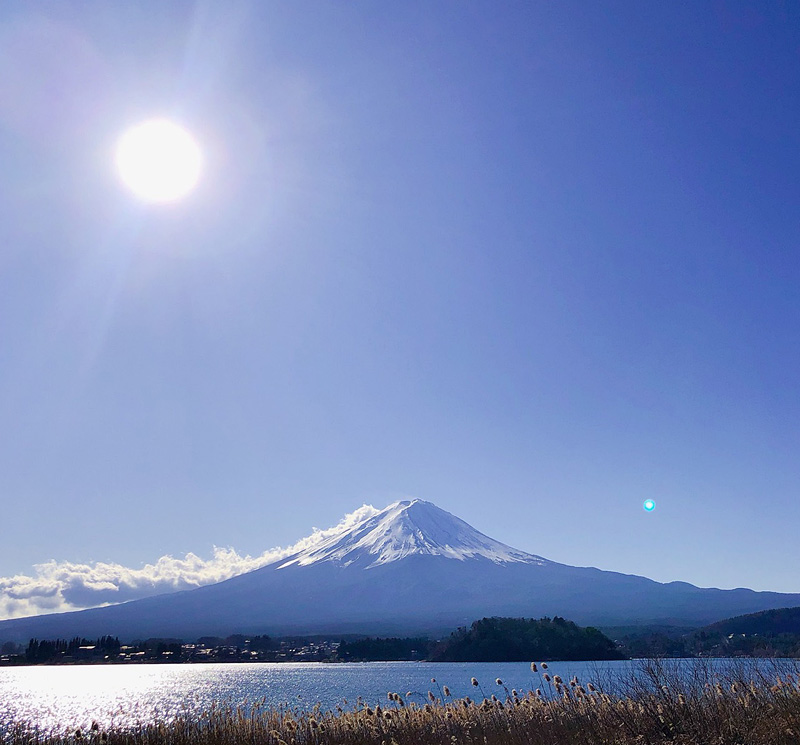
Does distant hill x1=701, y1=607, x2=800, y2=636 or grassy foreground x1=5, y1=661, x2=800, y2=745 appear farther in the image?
distant hill x1=701, y1=607, x2=800, y2=636

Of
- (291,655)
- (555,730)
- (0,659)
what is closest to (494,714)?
(555,730)

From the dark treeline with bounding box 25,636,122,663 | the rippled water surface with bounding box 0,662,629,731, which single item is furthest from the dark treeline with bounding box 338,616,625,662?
the dark treeline with bounding box 25,636,122,663

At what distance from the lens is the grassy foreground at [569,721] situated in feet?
30.2

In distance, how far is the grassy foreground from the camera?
920 cm

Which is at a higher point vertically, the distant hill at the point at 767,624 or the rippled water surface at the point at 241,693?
the distant hill at the point at 767,624

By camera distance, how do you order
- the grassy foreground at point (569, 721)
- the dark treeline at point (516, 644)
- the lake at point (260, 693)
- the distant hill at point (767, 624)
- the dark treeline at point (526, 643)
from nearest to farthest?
1. the grassy foreground at point (569, 721)
2. the lake at point (260, 693)
3. the distant hill at point (767, 624)
4. the dark treeline at point (526, 643)
5. the dark treeline at point (516, 644)

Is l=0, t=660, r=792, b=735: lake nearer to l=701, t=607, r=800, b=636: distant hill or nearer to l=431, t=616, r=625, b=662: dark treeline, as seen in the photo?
l=431, t=616, r=625, b=662: dark treeline

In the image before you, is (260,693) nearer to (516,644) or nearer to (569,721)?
(569,721)

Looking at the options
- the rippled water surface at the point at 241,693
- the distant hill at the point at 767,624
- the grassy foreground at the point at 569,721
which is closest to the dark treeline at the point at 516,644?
the rippled water surface at the point at 241,693

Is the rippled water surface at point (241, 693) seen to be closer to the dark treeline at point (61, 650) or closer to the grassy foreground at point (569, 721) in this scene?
the grassy foreground at point (569, 721)

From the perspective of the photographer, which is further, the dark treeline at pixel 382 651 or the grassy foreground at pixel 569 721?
the dark treeline at pixel 382 651

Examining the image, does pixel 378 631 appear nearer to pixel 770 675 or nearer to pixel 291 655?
pixel 291 655

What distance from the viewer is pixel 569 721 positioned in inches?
436

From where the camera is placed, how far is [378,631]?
165 meters
